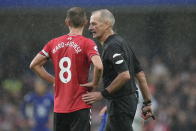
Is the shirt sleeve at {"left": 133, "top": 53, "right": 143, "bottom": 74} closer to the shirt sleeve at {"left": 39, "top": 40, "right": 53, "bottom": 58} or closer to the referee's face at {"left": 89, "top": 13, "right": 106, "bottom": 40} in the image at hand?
the referee's face at {"left": 89, "top": 13, "right": 106, "bottom": 40}

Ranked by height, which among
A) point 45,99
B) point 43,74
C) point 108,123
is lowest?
point 45,99

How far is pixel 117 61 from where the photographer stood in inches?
248

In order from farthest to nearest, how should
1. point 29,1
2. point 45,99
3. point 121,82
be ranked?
1. point 45,99
2. point 29,1
3. point 121,82

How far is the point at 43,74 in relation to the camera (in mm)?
6621

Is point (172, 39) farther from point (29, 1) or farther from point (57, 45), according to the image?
point (57, 45)

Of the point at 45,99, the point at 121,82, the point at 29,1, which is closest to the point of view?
the point at 121,82

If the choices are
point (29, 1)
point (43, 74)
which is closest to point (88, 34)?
point (29, 1)

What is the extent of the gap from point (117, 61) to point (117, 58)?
0.03m

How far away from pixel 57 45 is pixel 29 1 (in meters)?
3.12

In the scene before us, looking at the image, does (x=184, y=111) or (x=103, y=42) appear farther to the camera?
(x=184, y=111)

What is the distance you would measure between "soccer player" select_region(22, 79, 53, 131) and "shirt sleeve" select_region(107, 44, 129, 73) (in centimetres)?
388

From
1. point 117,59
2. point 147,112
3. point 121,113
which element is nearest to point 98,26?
point 117,59

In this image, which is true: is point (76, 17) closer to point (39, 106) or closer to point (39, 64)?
point (39, 64)

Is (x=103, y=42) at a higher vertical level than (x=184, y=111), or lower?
higher
